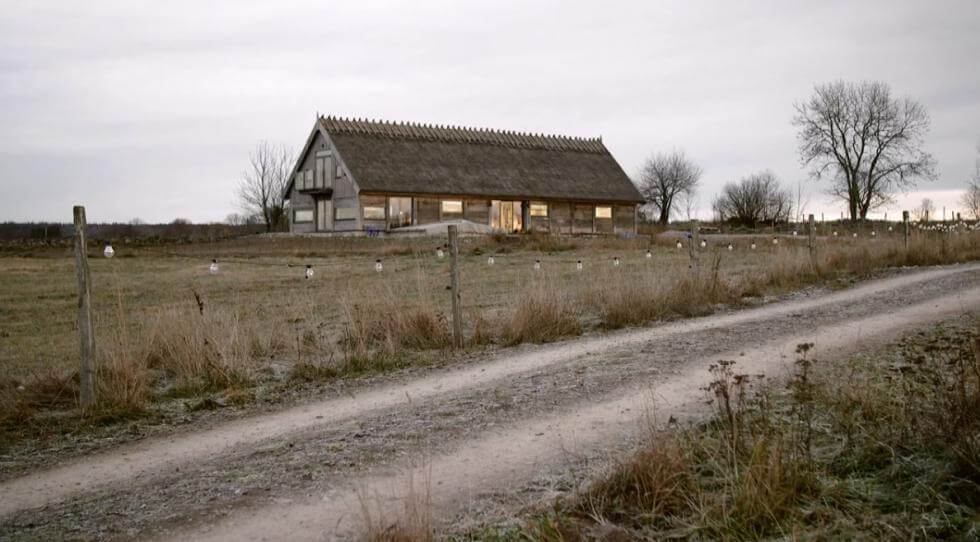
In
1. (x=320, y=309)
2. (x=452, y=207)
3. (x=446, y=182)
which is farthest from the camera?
(x=452, y=207)

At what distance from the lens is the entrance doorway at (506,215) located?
43844 millimetres

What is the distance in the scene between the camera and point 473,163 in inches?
1740

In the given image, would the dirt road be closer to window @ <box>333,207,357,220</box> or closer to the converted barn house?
the converted barn house

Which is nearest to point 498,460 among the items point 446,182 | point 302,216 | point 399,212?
point 399,212

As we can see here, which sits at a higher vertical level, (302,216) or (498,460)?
(302,216)

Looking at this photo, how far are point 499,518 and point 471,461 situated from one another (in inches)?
44.7

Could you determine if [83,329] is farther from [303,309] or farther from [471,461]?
[303,309]

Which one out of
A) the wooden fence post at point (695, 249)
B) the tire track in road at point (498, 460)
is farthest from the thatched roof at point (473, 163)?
the tire track in road at point (498, 460)

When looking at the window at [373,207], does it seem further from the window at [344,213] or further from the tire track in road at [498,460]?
the tire track in road at [498,460]

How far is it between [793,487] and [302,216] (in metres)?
41.7

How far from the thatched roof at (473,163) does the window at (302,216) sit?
16.5ft

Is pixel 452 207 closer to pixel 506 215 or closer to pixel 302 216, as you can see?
pixel 506 215

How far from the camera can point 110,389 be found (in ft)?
27.4

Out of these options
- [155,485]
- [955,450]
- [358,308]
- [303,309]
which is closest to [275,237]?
[303,309]
